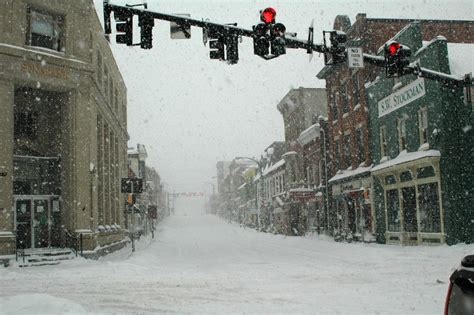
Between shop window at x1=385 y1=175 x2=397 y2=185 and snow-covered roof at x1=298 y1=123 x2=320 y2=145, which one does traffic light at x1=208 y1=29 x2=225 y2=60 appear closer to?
shop window at x1=385 y1=175 x2=397 y2=185

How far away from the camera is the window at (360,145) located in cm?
3259

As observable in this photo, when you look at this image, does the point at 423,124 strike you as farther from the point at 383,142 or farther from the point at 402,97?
the point at 383,142

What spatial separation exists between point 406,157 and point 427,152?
2184mm

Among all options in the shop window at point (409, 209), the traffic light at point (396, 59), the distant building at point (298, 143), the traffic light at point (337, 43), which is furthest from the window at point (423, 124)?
the distant building at point (298, 143)

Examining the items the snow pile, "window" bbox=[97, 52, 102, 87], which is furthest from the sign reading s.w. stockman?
the snow pile

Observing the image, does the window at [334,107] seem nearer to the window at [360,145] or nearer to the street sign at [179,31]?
the window at [360,145]

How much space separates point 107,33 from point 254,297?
21.4ft

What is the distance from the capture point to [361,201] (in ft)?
106

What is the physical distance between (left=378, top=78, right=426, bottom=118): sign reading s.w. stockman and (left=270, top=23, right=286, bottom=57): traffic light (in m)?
15.9

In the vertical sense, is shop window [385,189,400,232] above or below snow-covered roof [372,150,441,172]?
below

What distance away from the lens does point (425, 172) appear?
2412cm

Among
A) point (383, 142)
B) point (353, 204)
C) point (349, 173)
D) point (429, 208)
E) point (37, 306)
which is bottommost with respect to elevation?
point (37, 306)

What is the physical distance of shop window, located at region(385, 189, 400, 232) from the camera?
27.4 m

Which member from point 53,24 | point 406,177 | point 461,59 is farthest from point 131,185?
point 461,59
